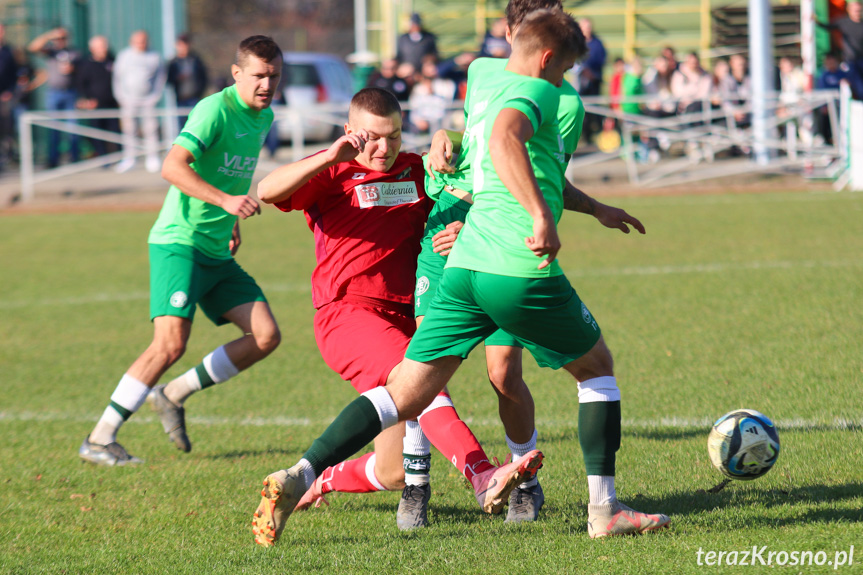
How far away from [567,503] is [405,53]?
16.5m

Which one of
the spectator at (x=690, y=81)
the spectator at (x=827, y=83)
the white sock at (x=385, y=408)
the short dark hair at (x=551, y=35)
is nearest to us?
the short dark hair at (x=551, y=35)

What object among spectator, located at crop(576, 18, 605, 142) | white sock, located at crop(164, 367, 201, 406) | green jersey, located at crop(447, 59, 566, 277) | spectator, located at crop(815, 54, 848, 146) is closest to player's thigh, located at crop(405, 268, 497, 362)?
green jersey, located at crop(447, 59, 566, 277)

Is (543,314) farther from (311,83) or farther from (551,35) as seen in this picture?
(311,83)

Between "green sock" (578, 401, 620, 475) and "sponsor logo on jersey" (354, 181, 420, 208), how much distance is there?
1288mm

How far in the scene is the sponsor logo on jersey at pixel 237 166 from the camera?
554 cm

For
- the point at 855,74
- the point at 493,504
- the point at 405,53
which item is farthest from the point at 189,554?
the point at 405,53

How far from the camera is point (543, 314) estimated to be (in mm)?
3625

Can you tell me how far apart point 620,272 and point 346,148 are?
22.9 ft

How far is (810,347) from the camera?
22.5 feet

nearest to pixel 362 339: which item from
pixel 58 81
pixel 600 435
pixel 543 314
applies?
pixel 543 314

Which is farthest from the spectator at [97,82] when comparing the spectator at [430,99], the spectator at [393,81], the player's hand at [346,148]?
the player's hand at [346,148]

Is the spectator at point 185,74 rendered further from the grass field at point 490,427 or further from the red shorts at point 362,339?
the red shorts at point 362,339

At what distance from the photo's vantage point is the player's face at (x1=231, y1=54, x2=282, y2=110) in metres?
A: 5.35

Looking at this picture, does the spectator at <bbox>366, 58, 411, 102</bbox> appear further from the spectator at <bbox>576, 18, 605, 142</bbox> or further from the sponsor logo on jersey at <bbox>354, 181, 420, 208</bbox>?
the sponsor logo on jersey at <bbox>354, 181, 420, 208</bbox>
